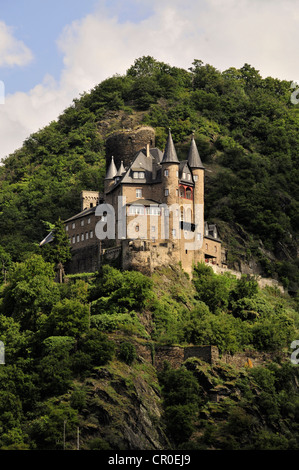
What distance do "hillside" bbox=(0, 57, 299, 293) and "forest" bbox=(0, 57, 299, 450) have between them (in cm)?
28

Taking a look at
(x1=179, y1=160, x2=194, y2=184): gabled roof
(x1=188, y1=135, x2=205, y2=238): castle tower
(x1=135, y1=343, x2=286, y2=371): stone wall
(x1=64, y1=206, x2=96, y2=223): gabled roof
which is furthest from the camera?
(x1=64, y1=206, x2=96, y2=223): gabled roof

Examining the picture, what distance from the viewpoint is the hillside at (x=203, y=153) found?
119 meters

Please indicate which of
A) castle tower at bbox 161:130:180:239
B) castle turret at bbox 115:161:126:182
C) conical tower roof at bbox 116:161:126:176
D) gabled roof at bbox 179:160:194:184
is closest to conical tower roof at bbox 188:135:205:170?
gabled roof at bbox 179:160:194:184

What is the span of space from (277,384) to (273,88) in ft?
292

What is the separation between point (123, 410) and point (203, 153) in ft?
179

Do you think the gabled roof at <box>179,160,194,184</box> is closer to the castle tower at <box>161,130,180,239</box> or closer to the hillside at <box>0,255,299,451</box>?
the castle tower at <box>161,130,180,239</box>

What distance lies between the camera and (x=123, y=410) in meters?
81.4

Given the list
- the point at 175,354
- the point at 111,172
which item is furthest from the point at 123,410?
the point at 111,172

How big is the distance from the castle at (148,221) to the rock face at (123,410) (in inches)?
520

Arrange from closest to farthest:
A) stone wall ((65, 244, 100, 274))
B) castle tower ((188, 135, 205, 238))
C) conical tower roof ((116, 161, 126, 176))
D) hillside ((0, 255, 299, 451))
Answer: hillside ((0, 255, 299, 451)) < stone wall ((65, 244, 100, 274)) < castle tower ((188, 135, 205, 238)) < conical tower roof ((116, 161, 126, 176))

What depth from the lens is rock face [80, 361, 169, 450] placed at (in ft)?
260

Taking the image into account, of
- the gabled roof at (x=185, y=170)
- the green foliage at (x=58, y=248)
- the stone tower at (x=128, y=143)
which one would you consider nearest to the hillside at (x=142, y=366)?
the green foliage at (x=58, y=248)

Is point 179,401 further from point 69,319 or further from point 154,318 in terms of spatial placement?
point 69,319

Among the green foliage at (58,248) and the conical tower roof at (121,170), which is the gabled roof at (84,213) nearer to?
the green foliage at (58,248)
